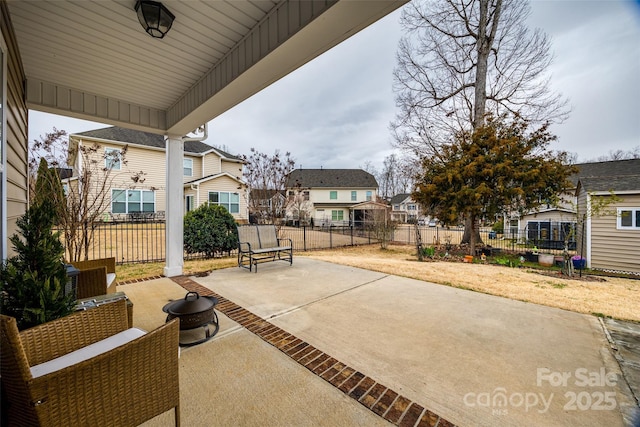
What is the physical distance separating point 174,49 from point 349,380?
3.88 m

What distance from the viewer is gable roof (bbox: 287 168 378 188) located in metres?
30.2

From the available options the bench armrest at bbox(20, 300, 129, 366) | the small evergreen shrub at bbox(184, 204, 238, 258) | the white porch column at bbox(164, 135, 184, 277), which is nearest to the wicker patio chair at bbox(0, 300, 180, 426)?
the bench armrest at bbox(20, 300, 129, 366)

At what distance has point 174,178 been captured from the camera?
4988 mm

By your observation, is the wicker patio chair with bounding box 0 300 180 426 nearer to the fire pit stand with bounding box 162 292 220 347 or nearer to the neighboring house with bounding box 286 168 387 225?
the fire pit stand with bounding box 162 292 220 347

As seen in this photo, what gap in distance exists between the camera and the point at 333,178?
30.8 meters

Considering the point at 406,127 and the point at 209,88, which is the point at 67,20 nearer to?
the point at 209,88

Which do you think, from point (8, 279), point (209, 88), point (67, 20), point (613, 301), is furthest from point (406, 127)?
point (8, 279)

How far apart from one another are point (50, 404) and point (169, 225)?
4360mm

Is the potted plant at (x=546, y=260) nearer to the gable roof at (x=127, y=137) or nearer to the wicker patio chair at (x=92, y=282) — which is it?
the wicker patio chair at (x=92, y=282)

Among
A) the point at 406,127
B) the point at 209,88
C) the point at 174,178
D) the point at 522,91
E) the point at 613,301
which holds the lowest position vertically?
the point at 613,301

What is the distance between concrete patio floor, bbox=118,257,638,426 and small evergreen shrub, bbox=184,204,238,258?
3251 mm

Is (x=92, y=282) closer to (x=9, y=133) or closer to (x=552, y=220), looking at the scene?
(x=9, y=133)

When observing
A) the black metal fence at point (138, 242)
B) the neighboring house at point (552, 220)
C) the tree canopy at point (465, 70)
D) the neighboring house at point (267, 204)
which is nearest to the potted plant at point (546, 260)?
the neighboring house at point (552, 220)

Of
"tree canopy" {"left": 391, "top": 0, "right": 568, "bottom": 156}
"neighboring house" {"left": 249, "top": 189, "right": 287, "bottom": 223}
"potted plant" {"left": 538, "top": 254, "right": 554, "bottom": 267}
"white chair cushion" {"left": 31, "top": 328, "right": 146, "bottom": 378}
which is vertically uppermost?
"tree canopy" {"left": 391, "top": 0, "right": 568, "bottom": 156}
